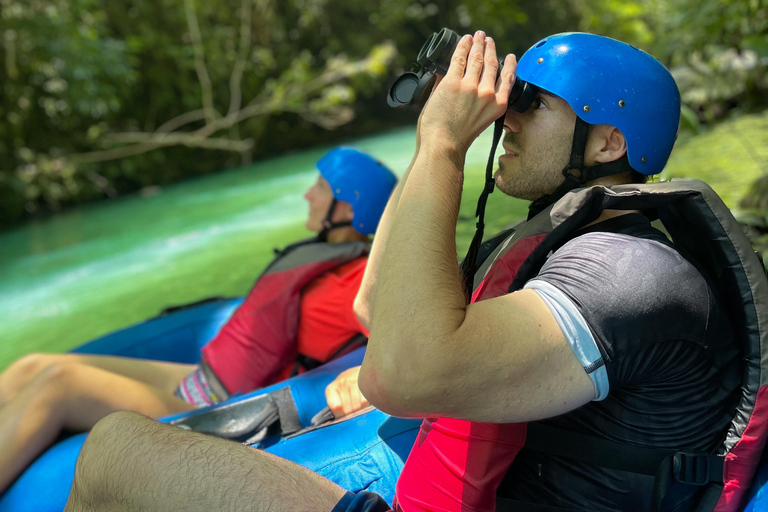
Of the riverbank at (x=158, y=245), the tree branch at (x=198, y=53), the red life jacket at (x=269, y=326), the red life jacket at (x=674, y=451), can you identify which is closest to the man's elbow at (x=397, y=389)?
the red life jacket at (x=674, y=451)

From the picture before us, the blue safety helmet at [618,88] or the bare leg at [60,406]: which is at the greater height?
the blue safety helmet at [618,88]

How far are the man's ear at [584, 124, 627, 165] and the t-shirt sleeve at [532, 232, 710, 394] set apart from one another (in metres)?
0.30

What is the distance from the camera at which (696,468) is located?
3.72 ft

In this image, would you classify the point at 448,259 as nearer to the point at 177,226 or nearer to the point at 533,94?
the point at 533,94

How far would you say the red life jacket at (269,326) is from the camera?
8.12 feet

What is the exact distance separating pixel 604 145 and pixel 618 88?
12 centimetres

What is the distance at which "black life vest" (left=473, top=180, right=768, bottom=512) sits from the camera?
112 centimetres

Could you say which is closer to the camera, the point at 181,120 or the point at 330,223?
the point at 330,223

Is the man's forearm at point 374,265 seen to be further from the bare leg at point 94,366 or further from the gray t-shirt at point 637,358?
the bare leg at point 94,366

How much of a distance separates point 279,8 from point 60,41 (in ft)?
23.7

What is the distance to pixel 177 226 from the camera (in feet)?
28.1

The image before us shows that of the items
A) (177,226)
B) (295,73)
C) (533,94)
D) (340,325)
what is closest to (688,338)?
(533,94)

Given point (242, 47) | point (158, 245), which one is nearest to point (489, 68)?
point (158, 245)

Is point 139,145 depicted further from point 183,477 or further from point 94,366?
point 183,477
